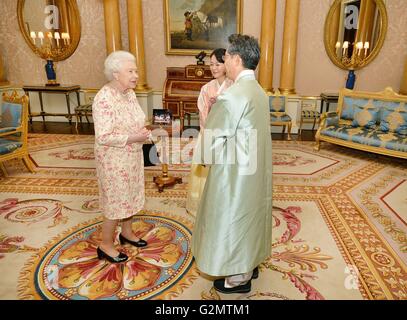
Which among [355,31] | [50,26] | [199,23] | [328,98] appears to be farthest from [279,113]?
[50,26]

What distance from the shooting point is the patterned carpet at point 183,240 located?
2307 millimetres

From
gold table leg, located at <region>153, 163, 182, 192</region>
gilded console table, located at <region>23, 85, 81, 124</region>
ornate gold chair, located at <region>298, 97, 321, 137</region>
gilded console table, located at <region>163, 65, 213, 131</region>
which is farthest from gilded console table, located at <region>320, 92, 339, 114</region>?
gilded console table, located at <region>23, 85, 81, 124</region>

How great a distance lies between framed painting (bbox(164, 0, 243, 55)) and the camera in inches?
294

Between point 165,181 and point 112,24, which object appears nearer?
point 165,181

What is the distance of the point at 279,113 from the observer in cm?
698

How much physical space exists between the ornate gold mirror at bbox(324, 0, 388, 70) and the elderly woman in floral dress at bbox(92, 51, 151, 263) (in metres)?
6.47

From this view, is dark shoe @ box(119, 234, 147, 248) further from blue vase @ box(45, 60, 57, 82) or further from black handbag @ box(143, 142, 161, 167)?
blue vase @ box(45, 60, 57, 82)

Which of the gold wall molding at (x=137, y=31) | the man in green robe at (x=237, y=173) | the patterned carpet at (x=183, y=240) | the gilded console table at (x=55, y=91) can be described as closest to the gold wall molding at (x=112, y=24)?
the gold wall molding at (x=137, y=31)

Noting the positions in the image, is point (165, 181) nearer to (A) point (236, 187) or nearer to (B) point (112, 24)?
(A) point (236, 187)

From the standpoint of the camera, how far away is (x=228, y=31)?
24.9 ft

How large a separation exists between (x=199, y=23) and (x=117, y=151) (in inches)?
245
